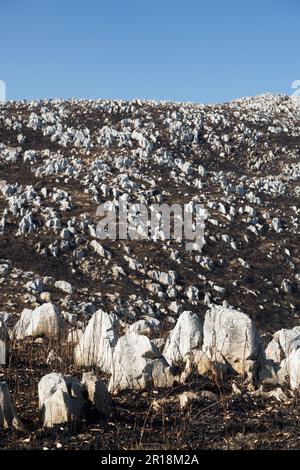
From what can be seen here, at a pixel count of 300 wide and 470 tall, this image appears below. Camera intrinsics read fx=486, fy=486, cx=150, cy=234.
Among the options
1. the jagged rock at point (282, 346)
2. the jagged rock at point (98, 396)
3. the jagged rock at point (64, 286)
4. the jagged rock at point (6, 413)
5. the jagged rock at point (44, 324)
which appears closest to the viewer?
the jagged rock at point (6, 413)

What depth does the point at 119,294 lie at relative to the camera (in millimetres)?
26406

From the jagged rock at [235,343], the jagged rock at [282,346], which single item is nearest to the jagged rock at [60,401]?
the jagged rock at [235,343]

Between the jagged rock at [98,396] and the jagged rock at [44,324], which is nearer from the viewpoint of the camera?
the jagged rock at [98,396]

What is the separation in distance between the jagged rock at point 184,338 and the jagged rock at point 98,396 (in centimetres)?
209

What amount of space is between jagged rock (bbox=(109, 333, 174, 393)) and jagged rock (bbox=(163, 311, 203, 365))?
815mm

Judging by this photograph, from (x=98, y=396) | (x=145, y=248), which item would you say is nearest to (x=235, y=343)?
(x=98, y=396)

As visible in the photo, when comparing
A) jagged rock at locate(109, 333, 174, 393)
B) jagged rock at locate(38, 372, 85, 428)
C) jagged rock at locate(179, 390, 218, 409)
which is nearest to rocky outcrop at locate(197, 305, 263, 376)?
jagged rock at locate(109, 333, 174, 393)

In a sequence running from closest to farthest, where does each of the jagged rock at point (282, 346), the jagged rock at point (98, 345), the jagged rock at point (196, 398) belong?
1. the jagged rock at point (196, 398)
2. the jagged rock at point (98, 345)
3. the jagged rock at point (282, 346)

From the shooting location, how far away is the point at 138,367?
21.9ft

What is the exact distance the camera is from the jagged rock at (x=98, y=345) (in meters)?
7.34

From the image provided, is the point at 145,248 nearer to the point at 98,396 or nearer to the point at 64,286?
the point at 64,286

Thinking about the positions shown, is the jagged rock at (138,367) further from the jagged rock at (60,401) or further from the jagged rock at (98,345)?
the jagged rock at (60,401)

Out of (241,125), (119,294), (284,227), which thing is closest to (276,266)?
(284,227)

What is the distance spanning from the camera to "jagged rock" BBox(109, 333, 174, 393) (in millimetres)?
6555
